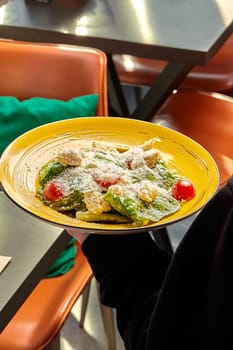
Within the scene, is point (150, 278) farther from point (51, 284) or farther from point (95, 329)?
point (95, 329)

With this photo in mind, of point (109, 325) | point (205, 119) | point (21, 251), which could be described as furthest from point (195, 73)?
point (21, 251)

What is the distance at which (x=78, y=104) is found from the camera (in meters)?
1.48

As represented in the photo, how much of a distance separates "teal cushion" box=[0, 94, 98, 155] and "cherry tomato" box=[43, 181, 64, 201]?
20.5 inches

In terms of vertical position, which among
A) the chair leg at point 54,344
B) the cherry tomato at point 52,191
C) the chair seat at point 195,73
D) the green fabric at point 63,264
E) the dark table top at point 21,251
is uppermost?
the cherry tomato at point 52,191

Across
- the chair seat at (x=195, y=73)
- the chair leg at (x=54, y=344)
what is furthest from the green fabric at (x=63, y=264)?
the chair seat at (x=195, y=73)

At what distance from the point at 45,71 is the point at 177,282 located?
0.97 m

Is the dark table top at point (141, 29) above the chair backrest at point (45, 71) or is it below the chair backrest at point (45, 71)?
below

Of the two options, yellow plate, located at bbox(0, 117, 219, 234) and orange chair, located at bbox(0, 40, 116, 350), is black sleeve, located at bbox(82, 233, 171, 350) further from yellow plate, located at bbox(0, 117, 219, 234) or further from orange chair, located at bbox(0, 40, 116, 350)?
orange chair, located at bbox(0, 40, 116, 350)

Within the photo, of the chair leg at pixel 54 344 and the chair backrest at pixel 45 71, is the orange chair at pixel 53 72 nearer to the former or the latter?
the chair backrest at pixel 45 71

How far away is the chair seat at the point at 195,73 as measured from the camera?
217 cm

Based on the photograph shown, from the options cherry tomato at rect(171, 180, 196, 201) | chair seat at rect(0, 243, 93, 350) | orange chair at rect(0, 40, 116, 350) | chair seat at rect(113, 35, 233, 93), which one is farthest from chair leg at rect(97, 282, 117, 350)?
chair seat at rect(113, 35, 233, 93)

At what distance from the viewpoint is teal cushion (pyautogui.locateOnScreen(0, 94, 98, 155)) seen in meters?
1.47

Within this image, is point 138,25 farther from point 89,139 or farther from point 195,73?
point 89,139

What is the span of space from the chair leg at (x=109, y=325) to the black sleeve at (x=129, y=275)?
65 centimetres
